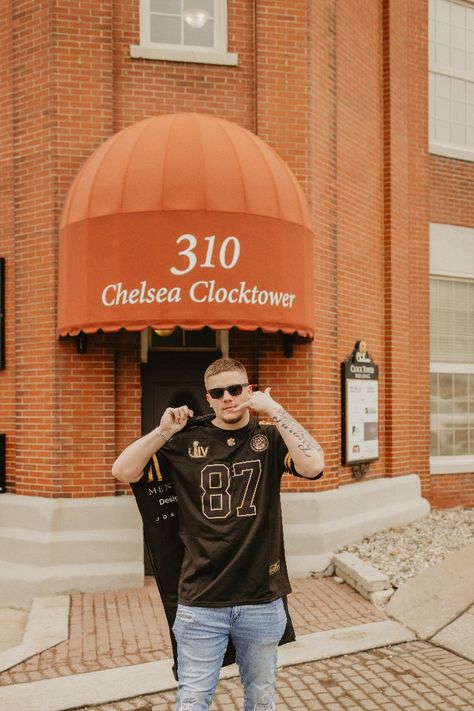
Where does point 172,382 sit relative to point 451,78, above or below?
below

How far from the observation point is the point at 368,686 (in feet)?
15.6

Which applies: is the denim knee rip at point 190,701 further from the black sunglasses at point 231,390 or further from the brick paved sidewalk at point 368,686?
the brick paved sidewalk at point 368,686

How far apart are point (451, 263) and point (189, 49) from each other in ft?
16.5

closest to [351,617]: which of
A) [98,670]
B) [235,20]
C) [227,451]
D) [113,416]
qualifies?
[98,670]

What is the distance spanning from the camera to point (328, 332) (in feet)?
27.1

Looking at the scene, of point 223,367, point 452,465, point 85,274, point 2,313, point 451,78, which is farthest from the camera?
point 451,78

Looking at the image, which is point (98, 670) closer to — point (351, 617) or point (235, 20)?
point (351, 617)

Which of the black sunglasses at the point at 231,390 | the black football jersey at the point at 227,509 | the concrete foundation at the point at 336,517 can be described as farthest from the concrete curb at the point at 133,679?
the black sunglasses at the point at 231,390

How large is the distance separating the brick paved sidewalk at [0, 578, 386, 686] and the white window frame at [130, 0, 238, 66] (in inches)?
228

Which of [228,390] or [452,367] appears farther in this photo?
[452,367]

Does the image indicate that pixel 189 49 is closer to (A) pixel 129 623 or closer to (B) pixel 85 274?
(B) pixel 85 274

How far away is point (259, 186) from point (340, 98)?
2.75 m

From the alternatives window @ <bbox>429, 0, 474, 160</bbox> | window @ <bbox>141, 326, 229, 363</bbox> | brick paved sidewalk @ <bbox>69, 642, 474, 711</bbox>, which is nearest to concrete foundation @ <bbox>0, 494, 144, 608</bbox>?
window @ <bbox>141, 326, 229, 363</bbox>

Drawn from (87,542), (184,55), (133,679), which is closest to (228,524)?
(133,679)
